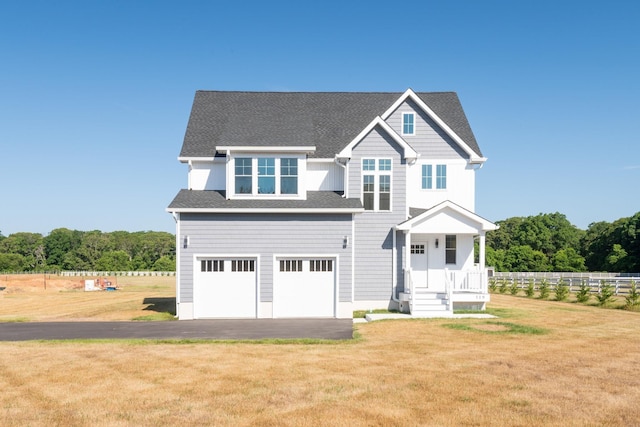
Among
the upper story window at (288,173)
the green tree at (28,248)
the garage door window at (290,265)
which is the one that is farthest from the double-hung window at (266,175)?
the green tree at (28,248)

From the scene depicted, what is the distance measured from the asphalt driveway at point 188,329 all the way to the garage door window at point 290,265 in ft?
7.38

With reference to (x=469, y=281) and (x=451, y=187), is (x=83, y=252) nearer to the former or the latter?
(x=451, y=187)

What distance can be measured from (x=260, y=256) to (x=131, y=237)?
138 meters

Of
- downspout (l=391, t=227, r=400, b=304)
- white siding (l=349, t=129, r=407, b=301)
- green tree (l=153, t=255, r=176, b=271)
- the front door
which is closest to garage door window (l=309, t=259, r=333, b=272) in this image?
white siding (l=349, t=129, r=407, b=301)

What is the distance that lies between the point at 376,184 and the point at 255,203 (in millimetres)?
5619

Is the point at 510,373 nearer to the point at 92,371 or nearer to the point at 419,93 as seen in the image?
the point at 92,371

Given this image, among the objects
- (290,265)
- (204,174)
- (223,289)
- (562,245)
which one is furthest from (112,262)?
(290,265)

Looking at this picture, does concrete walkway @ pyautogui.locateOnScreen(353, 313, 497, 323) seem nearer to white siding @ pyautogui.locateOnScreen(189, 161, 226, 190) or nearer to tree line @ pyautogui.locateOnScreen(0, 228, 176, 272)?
white siding @ pyautogui.locateOnScreen(189, 161, 226, 190)

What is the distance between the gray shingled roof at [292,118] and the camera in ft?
83.3

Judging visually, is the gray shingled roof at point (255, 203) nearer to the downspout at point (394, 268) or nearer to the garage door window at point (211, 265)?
the garage door window at point (211, 265)

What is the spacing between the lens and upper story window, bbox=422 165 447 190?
26891 millimetres

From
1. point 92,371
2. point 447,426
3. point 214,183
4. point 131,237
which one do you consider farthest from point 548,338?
point 131,237

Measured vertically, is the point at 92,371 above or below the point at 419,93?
below

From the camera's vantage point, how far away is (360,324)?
69.0ft
